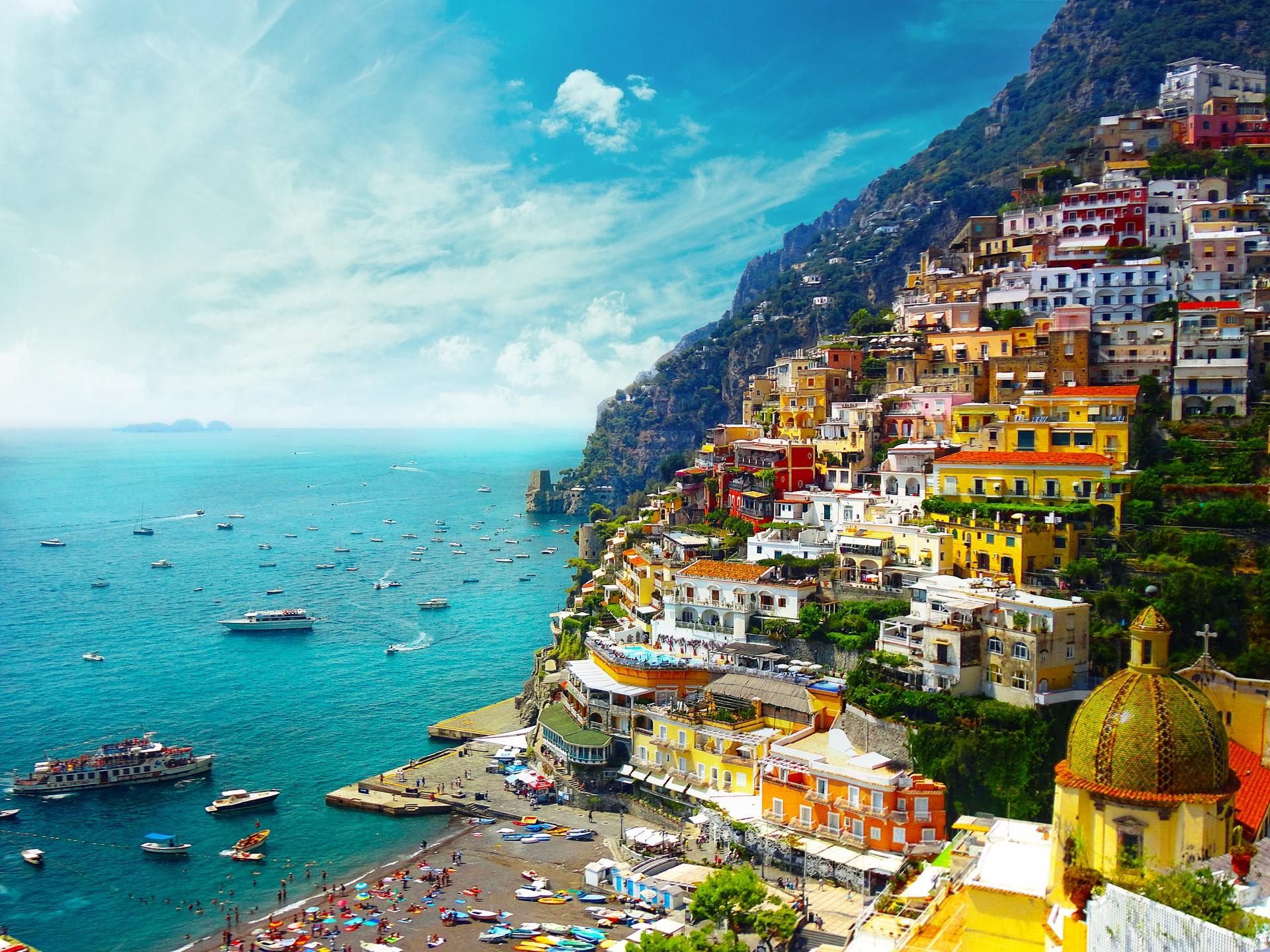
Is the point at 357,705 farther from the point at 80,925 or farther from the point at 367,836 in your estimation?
the point at 80,925

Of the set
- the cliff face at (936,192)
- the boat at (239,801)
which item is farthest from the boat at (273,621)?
the cliff face at (936,192)

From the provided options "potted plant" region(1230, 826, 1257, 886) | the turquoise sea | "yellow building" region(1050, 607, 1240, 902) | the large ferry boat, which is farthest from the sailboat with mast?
"potted plant" region(1230, 826, 1257, 886)

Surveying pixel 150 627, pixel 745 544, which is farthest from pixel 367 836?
pixel 150 627

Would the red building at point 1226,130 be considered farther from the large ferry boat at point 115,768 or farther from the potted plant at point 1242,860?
the large ferry boat at point 115,768

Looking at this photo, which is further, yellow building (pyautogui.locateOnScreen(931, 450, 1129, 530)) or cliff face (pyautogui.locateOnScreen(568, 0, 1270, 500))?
cliff face (pyautogui.locateOnScreen(568, 0, 1270, 500))

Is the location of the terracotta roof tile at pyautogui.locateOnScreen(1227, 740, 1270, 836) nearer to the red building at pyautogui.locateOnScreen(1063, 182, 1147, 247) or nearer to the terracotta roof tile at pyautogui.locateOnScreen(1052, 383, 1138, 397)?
the terracotta roof tile at pyautogui.locateOnScreen(1052, 383, 1138, 397)

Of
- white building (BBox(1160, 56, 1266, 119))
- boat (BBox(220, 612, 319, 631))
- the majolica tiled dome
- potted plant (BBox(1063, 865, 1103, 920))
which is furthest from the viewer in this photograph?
boat (BBox(220, 612, 319, 631))
